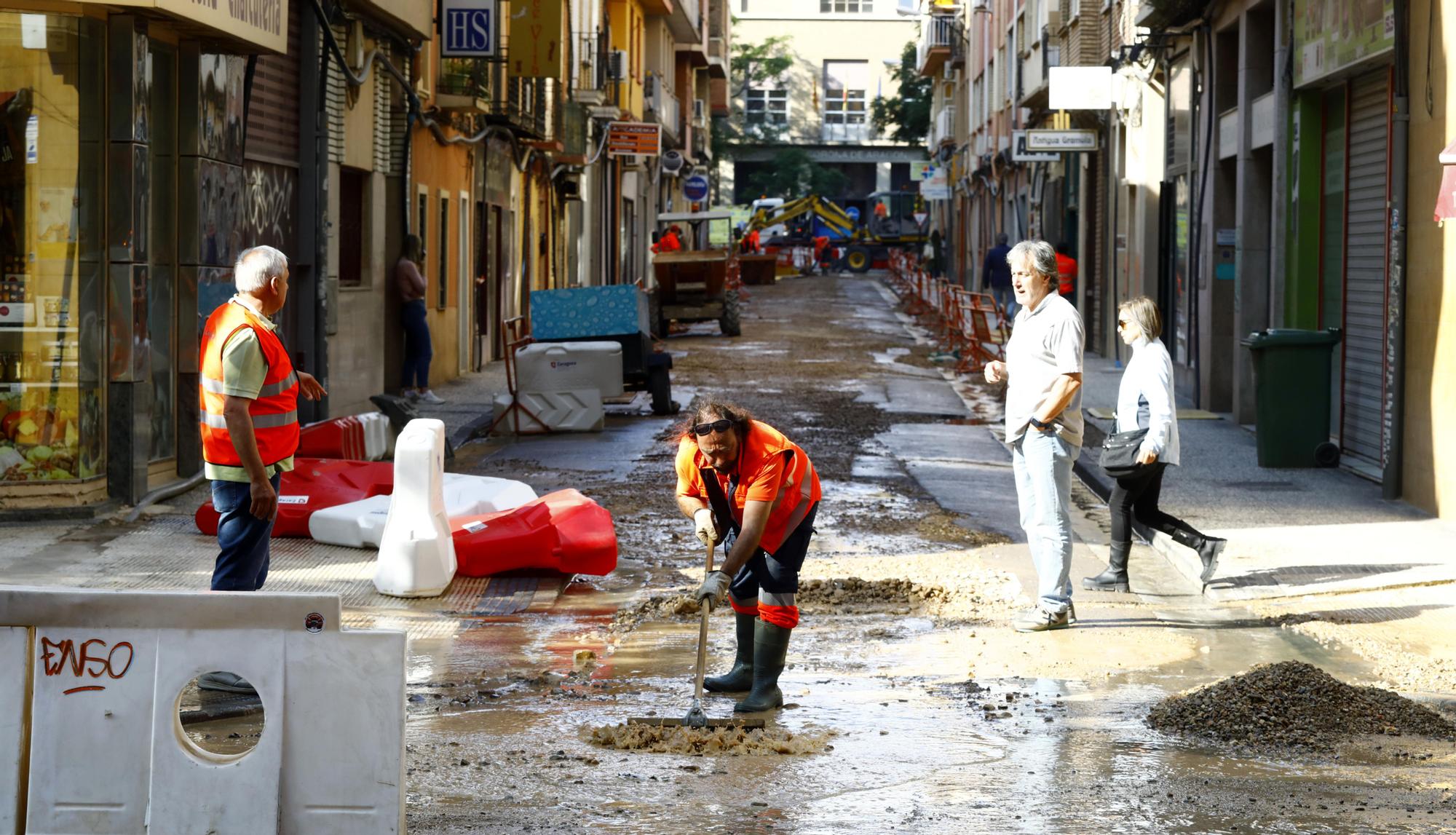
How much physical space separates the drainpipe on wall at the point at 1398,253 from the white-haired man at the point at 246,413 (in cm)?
809

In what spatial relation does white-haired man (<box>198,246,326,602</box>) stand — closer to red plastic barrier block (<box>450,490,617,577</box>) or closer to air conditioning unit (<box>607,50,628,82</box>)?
red plastic barrier block (<box>450,490,617,577</box>)

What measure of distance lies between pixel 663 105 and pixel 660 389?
106ft

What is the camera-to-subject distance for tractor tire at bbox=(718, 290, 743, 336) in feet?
107

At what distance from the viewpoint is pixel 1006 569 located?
A: 32.1 feet

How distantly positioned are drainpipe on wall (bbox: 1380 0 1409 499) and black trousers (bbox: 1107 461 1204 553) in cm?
371

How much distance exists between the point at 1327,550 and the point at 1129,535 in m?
1.68

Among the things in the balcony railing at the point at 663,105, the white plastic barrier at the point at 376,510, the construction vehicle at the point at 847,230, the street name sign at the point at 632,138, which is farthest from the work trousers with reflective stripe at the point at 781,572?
the construction vehicle at the point at 847,230

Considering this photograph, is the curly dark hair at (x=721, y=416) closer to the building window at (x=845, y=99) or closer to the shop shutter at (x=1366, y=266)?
the shop shutter at (x=1366, y=266)

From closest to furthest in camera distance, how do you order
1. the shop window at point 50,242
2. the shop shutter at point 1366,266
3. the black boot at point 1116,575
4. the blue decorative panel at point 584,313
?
1. the black boot at point 1116,575
2. the shop window at point 50,242
3. the shop shutter at point 1366,266
4. the blue decorative panel at point 584,313

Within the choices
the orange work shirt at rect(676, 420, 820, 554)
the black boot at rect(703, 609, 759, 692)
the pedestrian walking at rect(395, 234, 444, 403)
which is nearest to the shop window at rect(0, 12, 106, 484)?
the black boot at rect(703, 609, 759, 692)

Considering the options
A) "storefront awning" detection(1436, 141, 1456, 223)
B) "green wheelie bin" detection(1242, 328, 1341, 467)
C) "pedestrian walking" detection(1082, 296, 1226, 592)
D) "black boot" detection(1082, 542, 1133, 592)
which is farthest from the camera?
"green wheelie bin" detection(1242, 328, 1341, 467)

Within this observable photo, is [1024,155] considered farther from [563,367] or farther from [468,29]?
[563,367]

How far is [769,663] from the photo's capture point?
679cm

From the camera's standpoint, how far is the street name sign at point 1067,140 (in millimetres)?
27391
